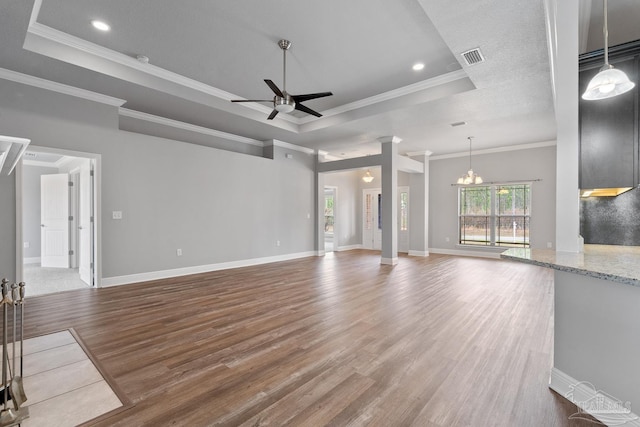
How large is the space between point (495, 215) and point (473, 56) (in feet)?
20.6

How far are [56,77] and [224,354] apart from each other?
4.50 metres

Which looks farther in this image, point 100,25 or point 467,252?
point 467,252

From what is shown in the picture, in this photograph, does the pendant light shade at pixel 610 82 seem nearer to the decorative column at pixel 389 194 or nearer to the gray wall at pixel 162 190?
the decorative column at pixel 389 194

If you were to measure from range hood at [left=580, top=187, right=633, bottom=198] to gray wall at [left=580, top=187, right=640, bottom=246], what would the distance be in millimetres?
69

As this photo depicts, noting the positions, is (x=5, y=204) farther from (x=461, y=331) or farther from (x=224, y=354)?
(x=461, y=331)

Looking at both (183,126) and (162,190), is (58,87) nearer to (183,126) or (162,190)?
(162,190)

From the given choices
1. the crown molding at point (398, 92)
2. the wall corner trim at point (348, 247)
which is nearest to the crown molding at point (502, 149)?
the wall corner trim at point (348, 247)

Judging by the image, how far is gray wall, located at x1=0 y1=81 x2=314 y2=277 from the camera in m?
4.25

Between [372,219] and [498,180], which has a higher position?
Answer: [498,180]

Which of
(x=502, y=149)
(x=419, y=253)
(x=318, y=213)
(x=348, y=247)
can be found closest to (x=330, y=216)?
(x=348, y=247)

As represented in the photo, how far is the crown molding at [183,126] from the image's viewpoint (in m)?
5.45

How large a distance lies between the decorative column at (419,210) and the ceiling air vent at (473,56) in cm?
542

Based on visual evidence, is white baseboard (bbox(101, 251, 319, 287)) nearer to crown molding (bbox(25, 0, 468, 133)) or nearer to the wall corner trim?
the wall corner trim

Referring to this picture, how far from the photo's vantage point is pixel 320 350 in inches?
99.3
